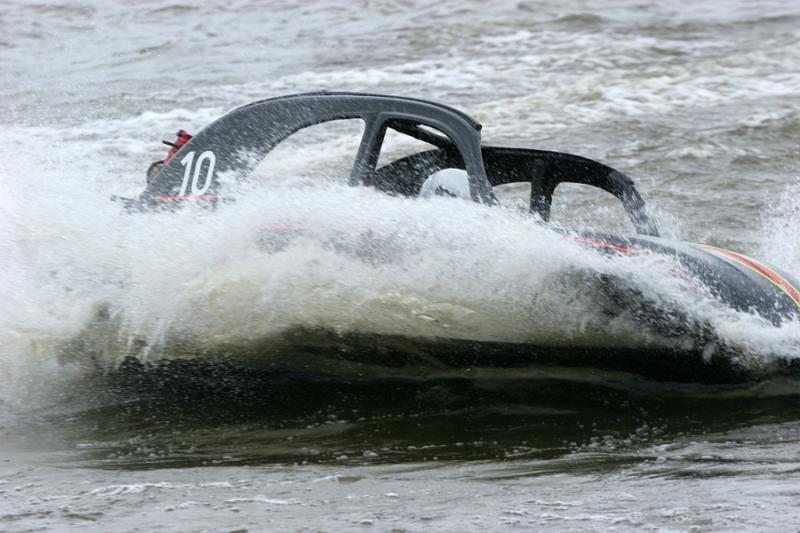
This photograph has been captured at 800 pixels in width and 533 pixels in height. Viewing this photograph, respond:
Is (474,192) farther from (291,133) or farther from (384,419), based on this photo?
(384,419)

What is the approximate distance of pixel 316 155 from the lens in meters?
12.7

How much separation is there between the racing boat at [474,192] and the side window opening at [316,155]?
15.7 ft

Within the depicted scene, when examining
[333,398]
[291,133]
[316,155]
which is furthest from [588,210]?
[333,398]

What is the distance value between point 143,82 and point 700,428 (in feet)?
40.1

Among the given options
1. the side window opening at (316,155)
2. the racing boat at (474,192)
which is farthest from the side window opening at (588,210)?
the racing boat at (474,192)

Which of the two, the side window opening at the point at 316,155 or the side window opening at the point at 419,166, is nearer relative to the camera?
the side window opening at the point at 419,166

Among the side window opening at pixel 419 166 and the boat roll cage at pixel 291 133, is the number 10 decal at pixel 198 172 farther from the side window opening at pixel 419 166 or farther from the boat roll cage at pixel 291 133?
the side window opening at pixel 419 166

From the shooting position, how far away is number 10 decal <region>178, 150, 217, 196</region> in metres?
6.29

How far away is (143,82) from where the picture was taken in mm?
16234

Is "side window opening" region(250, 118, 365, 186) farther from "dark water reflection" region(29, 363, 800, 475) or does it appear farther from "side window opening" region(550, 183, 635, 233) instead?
"dark water reflection" region(29, 363, 800, 475)

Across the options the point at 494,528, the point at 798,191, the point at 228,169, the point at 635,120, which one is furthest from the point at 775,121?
the point at 494,528

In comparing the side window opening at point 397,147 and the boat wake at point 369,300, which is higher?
the side window opening at point 397,147

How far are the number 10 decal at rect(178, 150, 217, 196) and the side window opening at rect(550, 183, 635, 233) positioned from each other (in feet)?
14.7

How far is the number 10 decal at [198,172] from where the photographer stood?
6.29 metres
